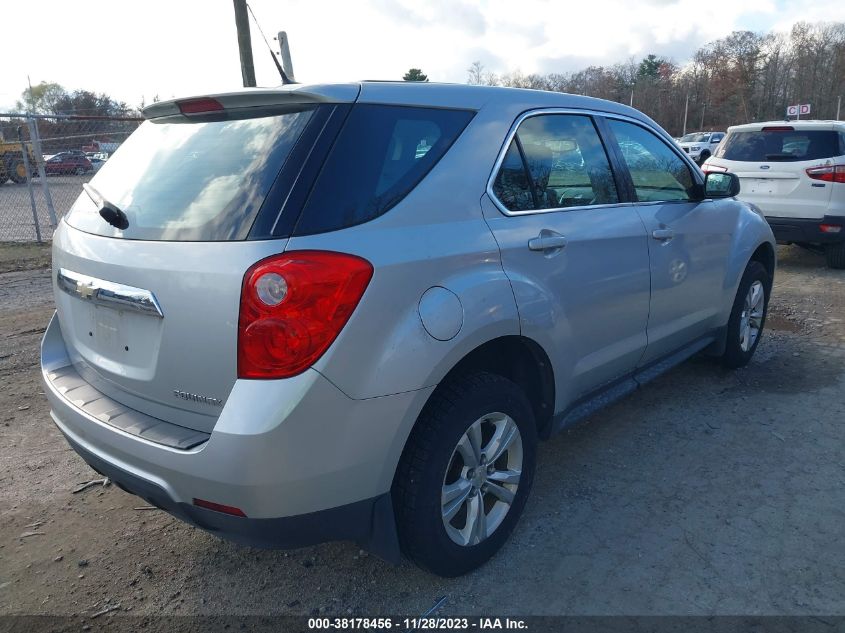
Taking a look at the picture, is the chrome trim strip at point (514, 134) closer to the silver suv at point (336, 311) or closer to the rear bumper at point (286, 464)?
the silver suv at point (336, 311)

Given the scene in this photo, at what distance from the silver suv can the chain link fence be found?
8.71 meters

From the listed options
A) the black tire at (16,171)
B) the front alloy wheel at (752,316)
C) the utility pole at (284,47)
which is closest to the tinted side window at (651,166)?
the front alloy wheel at (752,316)

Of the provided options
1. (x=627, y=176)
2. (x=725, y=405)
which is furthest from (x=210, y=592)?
(x=725, y=405)

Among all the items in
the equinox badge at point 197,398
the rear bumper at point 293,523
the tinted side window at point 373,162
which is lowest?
the rear bumper at point 293,523

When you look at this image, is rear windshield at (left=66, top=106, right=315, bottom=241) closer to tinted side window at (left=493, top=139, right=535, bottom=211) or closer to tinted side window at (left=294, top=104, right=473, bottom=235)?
tinted side window at (left=294, top=104, right=473, bottom=235)

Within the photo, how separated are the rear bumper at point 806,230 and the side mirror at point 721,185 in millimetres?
4387

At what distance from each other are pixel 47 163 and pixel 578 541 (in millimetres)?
17289

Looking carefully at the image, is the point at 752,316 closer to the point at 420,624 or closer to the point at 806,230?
the point at 420,624

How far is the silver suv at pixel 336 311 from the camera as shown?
2014 millimetres

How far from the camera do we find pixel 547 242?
2789 mm

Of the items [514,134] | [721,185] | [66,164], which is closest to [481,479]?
[514,134]

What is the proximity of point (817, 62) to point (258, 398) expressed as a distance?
8406 centimetres

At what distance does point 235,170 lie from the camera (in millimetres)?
2250

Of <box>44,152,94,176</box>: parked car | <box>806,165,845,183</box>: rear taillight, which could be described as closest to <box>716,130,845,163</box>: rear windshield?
<box>806,165,845,183</box>: rear taillight
